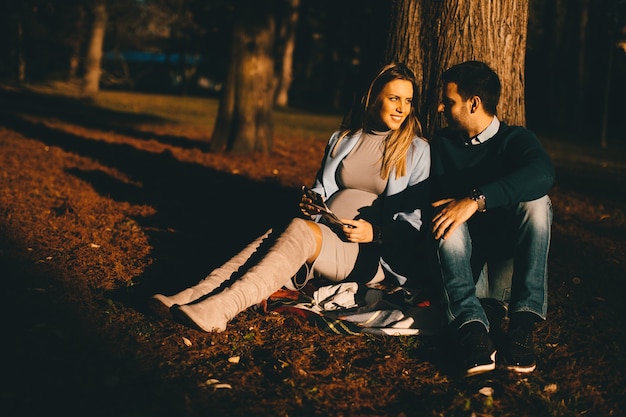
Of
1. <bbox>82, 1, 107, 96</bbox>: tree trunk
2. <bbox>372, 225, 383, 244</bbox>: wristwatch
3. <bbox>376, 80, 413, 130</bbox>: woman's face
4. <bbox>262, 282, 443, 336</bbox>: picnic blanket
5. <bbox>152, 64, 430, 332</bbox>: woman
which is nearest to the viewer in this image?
<bbox>152, 64, 430, 332</bbox>: woman

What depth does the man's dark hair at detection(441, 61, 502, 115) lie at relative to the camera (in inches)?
157

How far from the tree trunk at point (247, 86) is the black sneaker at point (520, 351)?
8.73 m

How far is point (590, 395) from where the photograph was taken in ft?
10.9

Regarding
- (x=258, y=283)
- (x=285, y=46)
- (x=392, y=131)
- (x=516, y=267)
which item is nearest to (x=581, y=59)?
(x=285, y=46)

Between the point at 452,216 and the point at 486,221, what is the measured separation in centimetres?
58

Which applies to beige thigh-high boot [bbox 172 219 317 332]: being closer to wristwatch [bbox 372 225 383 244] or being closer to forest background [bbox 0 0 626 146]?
wristwatch [bbox 372 225 383 244]

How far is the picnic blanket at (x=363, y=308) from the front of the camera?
3.95 metres

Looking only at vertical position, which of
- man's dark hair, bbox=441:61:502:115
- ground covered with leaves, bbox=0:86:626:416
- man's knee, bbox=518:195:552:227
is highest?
man's dark hair, bbox=441:61:502:115

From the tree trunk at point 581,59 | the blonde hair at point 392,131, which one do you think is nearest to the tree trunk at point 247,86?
the blonde hair at point 392,131

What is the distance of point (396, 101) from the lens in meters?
4.30

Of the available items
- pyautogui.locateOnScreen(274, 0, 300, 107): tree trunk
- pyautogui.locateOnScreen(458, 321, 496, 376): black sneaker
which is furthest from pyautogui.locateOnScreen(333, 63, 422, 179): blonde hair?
pyautogui.locateOnScreen(274, 0, 300, 107): tree trunk

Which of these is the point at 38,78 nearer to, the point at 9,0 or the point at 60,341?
the point at 9,0

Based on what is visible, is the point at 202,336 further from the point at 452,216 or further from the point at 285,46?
the point at 285,46

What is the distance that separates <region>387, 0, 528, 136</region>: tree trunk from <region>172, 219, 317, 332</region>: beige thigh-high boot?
173cm
